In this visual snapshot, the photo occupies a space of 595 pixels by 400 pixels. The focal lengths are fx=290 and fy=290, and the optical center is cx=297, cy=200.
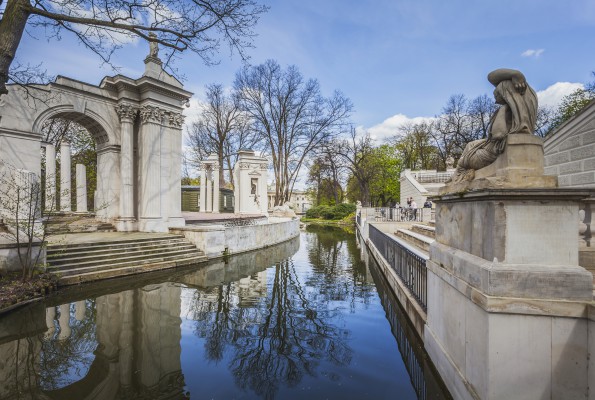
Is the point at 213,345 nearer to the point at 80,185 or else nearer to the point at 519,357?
the point at 519,357

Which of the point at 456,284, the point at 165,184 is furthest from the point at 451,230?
the point at 165,184

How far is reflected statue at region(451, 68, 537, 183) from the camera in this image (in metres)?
2.69

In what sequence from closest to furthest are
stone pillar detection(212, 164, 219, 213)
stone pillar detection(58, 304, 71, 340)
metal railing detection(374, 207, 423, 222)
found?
1. stone pillar detection(58, 304, 71, 340)
2. metal railing detection(374, 207, 423, 222)
3. stone pillar detection(212, 164, 219, 213)

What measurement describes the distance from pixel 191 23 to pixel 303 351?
8.96 m

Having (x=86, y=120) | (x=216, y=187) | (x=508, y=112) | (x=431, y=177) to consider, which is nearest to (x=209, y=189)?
(x=216, y=187)

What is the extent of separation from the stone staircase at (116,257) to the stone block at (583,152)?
10988 mm

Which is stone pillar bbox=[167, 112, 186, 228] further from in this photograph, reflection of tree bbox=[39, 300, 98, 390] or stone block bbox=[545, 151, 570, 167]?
stone block bbox=[545, 151, 570, 167]

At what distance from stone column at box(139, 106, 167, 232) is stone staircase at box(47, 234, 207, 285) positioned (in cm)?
180

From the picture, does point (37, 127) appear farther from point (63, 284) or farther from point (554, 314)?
point (554, 314)

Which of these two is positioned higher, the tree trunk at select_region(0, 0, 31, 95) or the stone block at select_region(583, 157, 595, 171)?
the tree trunk at select_region(0, 0, 31, 95)

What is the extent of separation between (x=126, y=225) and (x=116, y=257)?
430 cm

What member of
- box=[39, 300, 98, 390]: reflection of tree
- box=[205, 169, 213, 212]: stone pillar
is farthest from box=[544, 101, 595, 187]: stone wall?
box=[205, 169, 213, 212]: stone pillar

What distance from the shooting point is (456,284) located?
3.02m

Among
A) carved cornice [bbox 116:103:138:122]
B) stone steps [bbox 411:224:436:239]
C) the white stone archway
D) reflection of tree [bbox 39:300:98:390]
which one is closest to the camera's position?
reflection of tree [bbox 39:300:98:390]
